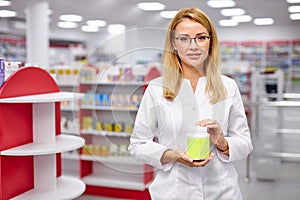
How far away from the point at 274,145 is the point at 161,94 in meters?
4.46

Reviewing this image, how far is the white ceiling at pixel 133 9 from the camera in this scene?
27.9ft

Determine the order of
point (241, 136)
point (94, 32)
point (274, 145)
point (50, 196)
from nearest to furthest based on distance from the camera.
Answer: point (241, 136), point (50, 196), point (274, 145), point (94, 32)

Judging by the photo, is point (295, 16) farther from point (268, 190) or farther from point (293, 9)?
point (268, 190)

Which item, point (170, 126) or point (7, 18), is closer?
point (170, 126)

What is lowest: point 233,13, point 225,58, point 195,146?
point 195,146

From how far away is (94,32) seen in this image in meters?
17.9

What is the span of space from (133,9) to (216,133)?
8869 mm

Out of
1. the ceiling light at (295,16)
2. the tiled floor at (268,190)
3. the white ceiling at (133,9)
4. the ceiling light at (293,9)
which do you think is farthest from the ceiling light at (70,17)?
the tiled floor at (268,190)

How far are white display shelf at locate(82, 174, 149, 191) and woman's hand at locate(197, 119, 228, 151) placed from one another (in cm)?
333

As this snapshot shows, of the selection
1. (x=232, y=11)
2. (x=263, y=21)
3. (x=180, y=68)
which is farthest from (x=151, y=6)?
(x=180, y=68)

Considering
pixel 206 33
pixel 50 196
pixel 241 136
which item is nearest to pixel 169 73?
pixel 206 33

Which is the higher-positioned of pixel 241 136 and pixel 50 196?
pixel 241 136

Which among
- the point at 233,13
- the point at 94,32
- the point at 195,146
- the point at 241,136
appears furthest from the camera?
the point at 94,32

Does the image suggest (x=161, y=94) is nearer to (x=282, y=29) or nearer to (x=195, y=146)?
(x=195, y=146)
